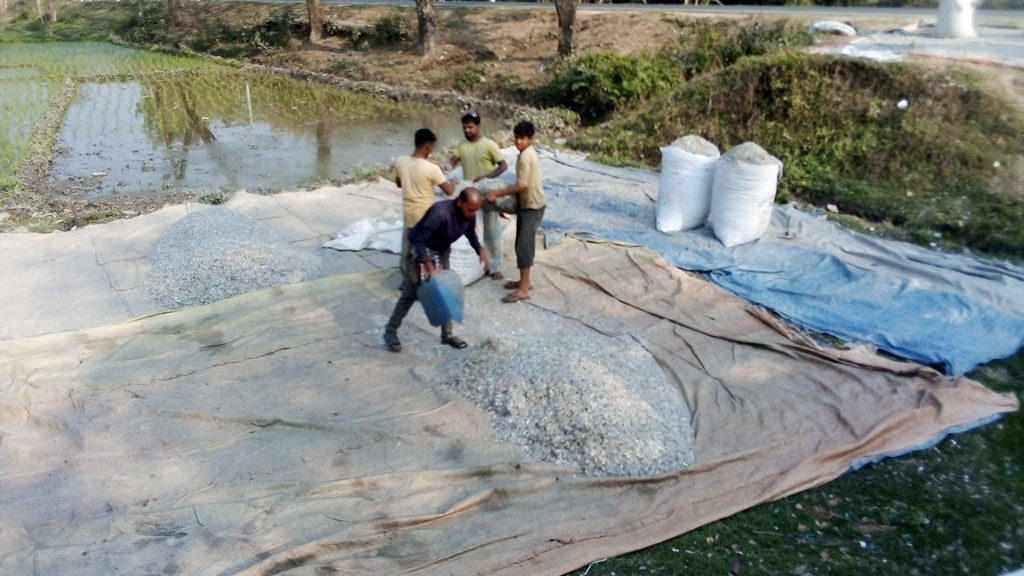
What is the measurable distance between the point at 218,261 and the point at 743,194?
15.0ft

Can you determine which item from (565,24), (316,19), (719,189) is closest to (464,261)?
(719,189)

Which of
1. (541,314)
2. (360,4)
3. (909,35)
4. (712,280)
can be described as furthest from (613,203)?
(360,4)

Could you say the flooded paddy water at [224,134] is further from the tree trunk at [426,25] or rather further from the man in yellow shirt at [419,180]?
the man in yellow shirt at [419,180]

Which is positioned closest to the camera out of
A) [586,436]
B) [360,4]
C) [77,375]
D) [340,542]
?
[340,542]

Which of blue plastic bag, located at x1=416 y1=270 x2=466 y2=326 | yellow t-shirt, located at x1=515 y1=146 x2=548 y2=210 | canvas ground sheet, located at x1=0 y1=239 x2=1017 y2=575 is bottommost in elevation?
canvas ground sheet, located at x1=0 y1=239 x2=1017 y2=575

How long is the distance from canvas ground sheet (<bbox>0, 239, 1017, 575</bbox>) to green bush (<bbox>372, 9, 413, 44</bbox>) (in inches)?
568

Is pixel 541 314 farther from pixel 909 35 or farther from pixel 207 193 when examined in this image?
pixel 909 35

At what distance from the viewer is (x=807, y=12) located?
15.9 meters

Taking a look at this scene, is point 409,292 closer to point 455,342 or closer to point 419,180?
point 455,342

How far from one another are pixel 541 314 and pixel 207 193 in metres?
4.87

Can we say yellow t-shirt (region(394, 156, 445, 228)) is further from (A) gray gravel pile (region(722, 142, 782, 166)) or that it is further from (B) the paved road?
(B) the paved road

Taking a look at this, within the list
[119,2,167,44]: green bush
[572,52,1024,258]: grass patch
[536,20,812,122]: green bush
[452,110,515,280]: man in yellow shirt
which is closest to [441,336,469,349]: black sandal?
[452,110,515,280]: man in yellow shirt

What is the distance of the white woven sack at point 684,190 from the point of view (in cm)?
720

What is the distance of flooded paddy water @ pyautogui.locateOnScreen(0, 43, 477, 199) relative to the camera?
33.2 ft
